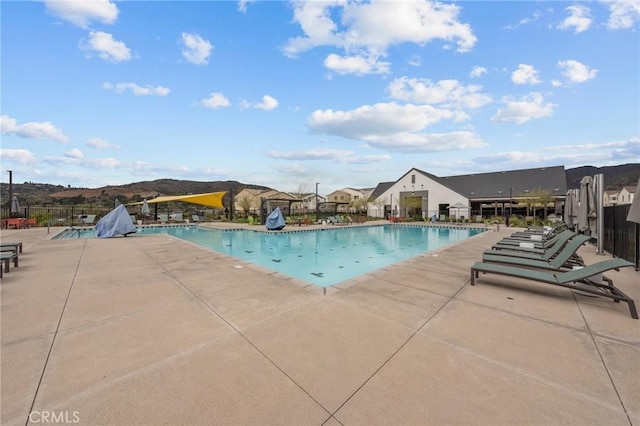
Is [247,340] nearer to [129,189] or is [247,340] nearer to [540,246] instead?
[540,246]

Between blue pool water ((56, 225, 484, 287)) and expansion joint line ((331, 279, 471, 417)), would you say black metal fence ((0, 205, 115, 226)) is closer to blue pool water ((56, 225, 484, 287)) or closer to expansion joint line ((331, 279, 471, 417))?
blue pool water ((56, 225, 484, 287))

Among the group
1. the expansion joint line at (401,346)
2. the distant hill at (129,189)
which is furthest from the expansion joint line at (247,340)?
the distant hill at (129,189)

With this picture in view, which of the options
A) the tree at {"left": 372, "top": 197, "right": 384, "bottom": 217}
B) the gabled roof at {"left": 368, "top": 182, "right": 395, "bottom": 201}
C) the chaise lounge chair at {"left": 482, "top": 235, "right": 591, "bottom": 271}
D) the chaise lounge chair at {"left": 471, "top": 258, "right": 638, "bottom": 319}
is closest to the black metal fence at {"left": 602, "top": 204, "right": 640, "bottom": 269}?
the chaise lounge chair at {"left": 482, "top": 235, "right": 591, "bottom": 271}

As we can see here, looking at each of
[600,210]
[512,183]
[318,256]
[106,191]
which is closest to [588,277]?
[600,210]

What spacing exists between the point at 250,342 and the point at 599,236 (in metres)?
10.5

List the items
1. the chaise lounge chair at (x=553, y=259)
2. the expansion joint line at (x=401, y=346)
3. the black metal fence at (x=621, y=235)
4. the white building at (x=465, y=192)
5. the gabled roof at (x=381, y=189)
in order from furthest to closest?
the gabled roof at (x=381, y=189) < the white building at (x=465, y=192) < the black metal fence at (x=621, y=235) < the chaise lounge chair at (x=553, y=259) < the expansion joint line at (x=401, y=346)

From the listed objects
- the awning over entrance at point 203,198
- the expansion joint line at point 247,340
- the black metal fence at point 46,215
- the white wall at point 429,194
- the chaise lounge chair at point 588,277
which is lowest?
the expansion joint line at point 247,340

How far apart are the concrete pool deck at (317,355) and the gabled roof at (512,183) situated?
27977 millimetres

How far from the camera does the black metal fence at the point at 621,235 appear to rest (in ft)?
19.3

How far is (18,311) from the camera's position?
3473mm

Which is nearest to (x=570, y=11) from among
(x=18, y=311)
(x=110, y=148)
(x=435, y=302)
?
(x=435, y=302)

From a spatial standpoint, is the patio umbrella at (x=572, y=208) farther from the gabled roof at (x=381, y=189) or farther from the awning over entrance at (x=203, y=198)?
the gabled roof at (x=381, y=189)

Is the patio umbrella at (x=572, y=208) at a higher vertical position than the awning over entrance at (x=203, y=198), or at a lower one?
lower

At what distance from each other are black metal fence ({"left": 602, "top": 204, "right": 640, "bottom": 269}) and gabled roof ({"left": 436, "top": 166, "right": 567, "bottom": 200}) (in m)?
20.1
